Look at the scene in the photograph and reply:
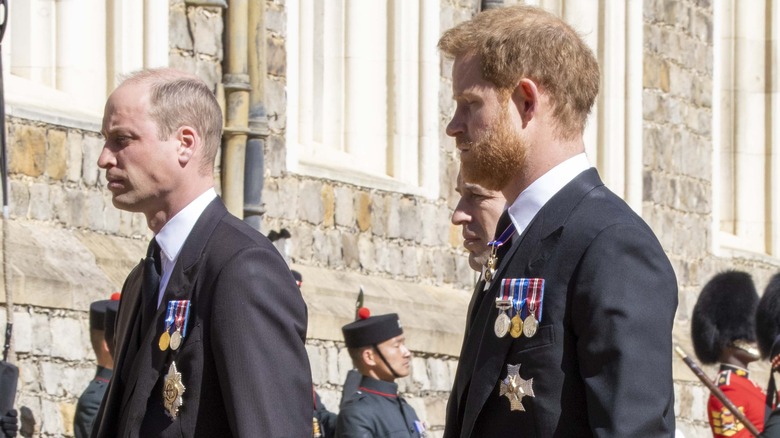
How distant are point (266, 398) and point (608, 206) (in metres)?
0.81

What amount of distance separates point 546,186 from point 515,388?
399mm

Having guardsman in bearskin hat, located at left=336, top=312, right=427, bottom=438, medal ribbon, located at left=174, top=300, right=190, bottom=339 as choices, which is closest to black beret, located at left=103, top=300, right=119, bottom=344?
guardsman in bearskin hat, located at left=336, top=312, right=427, bottom=438

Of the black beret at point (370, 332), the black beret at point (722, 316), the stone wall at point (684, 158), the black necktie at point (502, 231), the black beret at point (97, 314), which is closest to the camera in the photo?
the black necktie at point (502, 231)

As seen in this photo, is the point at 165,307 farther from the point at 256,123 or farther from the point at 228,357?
the point at 256,123

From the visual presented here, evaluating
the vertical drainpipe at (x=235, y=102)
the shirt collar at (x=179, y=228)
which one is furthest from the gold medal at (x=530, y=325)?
the vertical drainpipe at (x=235, y=102)

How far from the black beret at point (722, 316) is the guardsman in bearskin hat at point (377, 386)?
290 cm

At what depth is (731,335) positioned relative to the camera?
10461 mm

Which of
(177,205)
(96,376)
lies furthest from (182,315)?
(96,376)

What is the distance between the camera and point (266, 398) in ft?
12.0

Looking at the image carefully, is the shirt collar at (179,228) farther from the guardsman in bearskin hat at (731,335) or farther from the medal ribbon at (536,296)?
the guardsman in bearskin hat at (731,335)

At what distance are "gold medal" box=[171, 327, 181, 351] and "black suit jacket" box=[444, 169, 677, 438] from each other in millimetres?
658

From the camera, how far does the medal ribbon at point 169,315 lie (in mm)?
3812

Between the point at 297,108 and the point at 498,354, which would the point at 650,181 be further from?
the point at 498,354

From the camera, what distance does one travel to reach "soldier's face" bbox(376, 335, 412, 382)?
8055mm
